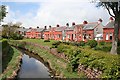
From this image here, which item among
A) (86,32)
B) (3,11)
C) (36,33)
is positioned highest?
(3,11)

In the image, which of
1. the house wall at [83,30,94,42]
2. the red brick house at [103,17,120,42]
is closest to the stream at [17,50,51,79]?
the red brick house at [103,17,120,42]

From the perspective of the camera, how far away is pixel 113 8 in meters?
31.4

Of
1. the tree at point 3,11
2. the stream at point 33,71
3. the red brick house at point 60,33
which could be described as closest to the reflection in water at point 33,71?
the stream at point 33,71

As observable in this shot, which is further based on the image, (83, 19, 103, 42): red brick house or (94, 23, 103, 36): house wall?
(94, 23, 103, 36): house wall

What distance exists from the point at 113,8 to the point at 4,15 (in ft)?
117

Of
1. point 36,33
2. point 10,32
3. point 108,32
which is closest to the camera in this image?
point 108,32

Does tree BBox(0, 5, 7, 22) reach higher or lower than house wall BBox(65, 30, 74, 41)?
higher

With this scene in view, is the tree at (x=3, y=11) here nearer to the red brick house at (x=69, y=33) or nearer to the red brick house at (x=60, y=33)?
the red brick house at (x=69, y=33)

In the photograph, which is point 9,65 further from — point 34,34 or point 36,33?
point 34,34

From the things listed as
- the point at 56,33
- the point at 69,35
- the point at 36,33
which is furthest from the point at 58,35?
the point at 36,33

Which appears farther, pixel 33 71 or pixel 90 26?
pixel 90 26

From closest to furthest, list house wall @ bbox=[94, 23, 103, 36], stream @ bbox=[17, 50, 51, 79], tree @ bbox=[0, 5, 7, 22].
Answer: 1. stream @ bbox=[17, 50, 51, 79]
2. tree @ bbox=[0, 5, 7, 22]
3. house wall @ bbox=[94, 23, 103, 36]

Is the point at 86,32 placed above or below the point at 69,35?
above

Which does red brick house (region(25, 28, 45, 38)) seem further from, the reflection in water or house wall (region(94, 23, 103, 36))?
the reflection in water
